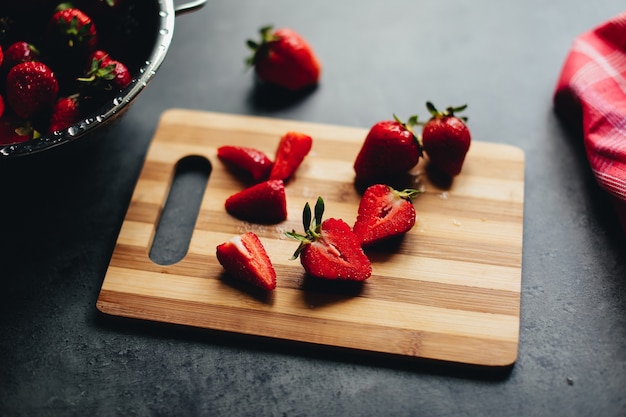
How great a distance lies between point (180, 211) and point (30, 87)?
41 cm

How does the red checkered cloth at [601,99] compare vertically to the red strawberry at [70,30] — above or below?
below

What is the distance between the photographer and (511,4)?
6.55 ft

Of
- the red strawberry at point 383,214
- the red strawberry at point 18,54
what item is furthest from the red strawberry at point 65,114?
the red strawberry at point 383,214

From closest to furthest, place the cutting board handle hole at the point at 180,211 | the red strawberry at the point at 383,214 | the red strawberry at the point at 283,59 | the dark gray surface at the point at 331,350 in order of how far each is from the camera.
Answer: the dark gray surface at the point at 331,350, the red strawberry at the point at 383,214, the cutting board handle hole at the point at 180,211, the red strawberry at the point at 283,59

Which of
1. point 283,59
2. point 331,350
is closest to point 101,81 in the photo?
point 283,59

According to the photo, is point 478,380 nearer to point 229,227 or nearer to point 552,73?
point 229,227

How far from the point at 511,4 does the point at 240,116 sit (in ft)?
2.93

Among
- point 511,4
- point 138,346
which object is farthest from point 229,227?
point 511,4

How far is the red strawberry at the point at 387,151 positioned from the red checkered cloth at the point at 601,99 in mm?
411

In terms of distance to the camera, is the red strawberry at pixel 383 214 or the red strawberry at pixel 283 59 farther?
Result: the red strawberry at pixel 283 59

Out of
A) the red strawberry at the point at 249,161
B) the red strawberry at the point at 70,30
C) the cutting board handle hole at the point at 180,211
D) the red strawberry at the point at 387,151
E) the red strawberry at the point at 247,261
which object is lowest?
the cutting board handle hole at the point at 180,211

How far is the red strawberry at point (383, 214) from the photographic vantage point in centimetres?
141

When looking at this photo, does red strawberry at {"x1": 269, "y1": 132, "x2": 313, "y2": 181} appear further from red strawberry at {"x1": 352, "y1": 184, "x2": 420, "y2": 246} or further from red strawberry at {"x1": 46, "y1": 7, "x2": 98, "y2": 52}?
red strawberry at {"x1": 46, "y1": 7, "x2": 98, "y2": 52}

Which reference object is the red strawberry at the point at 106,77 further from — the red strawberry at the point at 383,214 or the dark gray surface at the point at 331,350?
the red strawberry at the point at 383,214
